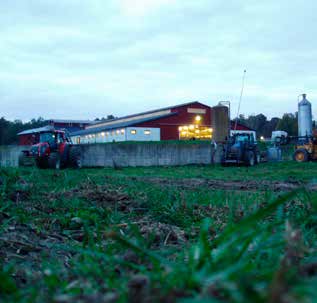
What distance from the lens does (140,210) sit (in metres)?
4.17

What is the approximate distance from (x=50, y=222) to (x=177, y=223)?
3.90 feet

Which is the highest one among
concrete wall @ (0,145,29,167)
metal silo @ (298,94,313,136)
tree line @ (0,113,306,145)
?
tree line @ (0,113,306,145)

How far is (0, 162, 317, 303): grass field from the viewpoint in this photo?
2.48ft

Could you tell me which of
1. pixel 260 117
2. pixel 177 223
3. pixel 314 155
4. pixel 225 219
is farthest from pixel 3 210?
pixel 260 117

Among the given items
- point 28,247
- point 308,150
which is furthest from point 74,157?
point 28,247

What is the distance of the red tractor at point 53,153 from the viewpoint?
19562mm

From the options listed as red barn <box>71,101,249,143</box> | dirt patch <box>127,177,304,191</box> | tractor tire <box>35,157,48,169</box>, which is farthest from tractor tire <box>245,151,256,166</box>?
red barn <box>71,101,249,143</box>

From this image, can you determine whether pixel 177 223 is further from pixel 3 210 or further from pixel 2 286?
pixel 2 286

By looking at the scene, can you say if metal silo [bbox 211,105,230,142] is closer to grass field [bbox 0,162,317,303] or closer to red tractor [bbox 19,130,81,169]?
red tractor [bbox 19,130,81,169]

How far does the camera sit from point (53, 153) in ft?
64.8

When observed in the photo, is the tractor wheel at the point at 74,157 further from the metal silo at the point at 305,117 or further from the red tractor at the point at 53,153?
the metal silo at the point at 305,117

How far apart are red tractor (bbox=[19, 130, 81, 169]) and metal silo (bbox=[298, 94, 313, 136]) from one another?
1517 cm

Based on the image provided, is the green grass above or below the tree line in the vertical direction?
below

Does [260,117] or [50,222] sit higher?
[260,117]
